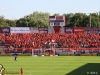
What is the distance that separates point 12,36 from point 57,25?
11.9 metres

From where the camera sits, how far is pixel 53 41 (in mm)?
80562

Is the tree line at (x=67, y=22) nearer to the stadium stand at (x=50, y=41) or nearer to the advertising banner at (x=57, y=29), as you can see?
the advertising banner at (x=57, y=29)

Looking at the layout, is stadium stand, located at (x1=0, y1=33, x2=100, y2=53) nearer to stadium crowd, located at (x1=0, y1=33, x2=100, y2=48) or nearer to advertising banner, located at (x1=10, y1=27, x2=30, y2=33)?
stadium crowd, located at (x1=0, y1=33, x2=100, y2=48)

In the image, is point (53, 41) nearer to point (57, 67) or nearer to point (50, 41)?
point (50, 41)

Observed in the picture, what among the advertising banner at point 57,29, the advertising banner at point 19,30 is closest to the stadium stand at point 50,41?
the advertising banner at point 19,30

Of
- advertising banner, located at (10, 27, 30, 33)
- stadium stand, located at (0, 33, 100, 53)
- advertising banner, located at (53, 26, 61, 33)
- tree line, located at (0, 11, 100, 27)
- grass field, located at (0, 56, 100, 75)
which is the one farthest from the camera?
tree line, located at (0, 11, 100, 27)

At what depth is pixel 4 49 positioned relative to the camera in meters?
77.7

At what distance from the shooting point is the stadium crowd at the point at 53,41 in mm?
79688

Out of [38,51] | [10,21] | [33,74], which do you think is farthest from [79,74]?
[10,21]

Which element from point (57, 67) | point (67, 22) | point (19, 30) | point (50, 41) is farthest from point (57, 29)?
point (67, 22)

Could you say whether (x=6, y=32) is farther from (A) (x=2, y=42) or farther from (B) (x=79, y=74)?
(B) (x=79, y=74)

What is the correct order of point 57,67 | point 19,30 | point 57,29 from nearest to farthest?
point 57,67 → point 19,30 → point 57,29

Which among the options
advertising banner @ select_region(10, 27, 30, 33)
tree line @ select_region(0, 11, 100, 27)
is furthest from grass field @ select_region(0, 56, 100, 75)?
tree line @ select_region(0, 11, 100, 27)

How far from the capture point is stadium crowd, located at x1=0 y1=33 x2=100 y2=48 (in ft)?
261
